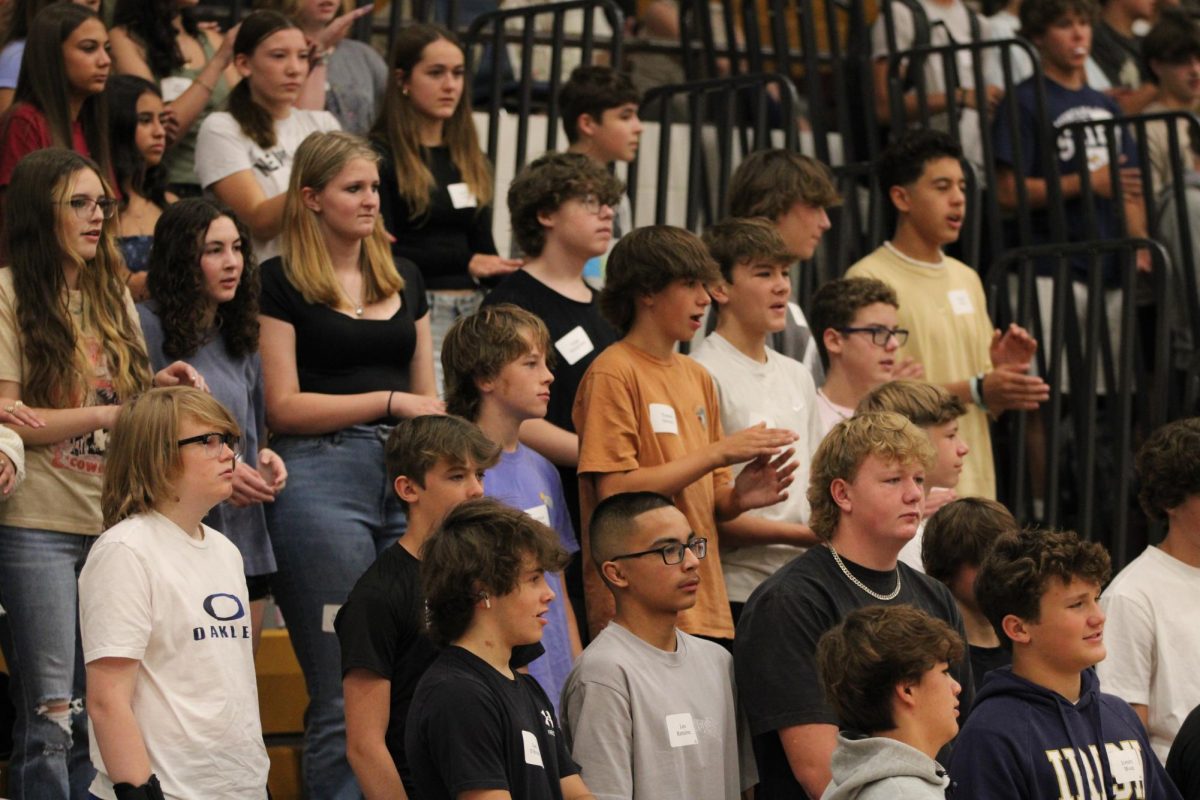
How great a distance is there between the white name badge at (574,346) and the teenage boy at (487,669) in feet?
4.34

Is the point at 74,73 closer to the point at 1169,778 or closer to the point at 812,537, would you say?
the point at 812,537

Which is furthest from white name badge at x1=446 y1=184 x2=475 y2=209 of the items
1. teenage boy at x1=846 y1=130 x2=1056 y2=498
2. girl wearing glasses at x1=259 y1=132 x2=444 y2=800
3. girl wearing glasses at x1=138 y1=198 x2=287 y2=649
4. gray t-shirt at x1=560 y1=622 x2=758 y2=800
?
gray t-shirt at x1=560 y1=622 x2=758 y2=800

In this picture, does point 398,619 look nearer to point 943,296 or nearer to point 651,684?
point 651,684

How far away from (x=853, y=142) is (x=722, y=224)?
2.86 m

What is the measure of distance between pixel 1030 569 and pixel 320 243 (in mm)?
2209

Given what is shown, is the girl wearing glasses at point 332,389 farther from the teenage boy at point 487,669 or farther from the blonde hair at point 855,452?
the blonde hair at point 855,452

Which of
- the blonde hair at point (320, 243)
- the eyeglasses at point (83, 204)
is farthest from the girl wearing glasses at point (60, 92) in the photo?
the eyeglasses at point (83, 204)

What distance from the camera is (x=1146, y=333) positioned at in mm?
7980

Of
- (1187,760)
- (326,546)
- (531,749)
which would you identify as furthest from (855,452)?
(326,546)

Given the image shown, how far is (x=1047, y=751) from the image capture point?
375 cm

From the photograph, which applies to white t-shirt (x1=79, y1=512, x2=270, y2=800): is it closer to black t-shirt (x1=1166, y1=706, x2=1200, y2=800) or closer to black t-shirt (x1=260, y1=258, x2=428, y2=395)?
black t-shirt (x1=260, y1=258, x2=428, y2=395)

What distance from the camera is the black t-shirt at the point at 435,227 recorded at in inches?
234

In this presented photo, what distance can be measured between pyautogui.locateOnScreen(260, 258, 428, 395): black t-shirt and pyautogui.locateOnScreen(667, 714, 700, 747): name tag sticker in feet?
4.56

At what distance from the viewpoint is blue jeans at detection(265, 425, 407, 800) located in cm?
456
